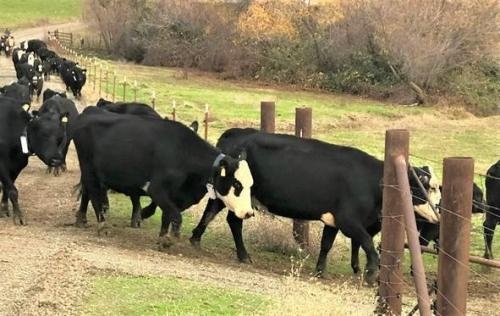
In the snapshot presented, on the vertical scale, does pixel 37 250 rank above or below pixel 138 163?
below

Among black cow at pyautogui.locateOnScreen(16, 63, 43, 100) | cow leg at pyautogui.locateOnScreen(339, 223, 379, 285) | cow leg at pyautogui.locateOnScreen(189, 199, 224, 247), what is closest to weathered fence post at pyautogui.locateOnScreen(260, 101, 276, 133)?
cow leg at pyautogui.locateOnScreen(189, 199, 224, 247)

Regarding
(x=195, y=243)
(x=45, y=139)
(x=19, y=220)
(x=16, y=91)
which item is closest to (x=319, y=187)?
(x=195, y=243)

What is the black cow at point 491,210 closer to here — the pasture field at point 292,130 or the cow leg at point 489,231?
the cow leg at point 489,231

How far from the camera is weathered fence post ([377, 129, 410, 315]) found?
6.52 meters

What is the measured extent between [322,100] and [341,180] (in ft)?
98.8

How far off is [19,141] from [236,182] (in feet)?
11.8

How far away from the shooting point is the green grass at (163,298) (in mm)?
6824

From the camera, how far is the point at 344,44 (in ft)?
149

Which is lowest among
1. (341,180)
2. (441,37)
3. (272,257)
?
(272,257)

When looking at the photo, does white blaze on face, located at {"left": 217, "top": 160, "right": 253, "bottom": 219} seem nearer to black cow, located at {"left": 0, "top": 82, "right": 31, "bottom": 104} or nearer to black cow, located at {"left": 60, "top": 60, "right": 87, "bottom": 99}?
black cow, located at {"left": 0, "top": 82, "right": 31, "bottom": 104}

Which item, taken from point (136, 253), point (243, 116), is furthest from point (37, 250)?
point (243, 116)

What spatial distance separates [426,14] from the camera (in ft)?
130

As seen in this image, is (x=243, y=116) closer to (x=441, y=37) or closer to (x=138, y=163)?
(x=441, y=37)

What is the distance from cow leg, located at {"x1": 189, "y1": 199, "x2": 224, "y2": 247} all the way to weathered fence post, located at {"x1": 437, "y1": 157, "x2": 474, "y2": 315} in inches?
215
